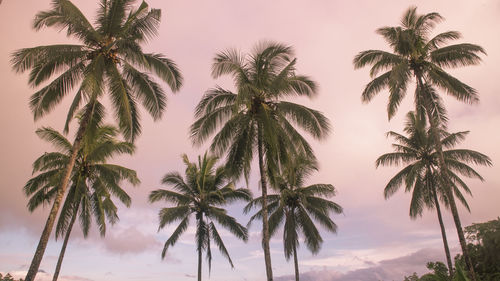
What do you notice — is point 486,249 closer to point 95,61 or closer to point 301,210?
point 301,210

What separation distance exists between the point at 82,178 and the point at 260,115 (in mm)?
12133

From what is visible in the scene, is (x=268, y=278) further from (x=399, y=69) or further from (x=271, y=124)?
(x=399, y=69)

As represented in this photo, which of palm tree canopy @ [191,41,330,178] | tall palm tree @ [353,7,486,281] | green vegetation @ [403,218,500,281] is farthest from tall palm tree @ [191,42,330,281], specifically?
green vegetation @ [403,218,500,281]

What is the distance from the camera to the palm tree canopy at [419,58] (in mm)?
16094

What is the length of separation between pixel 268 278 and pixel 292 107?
772 cm

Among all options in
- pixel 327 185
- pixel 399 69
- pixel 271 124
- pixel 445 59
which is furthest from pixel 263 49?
pixel 327 185

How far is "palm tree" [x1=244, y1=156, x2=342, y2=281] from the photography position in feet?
79.8

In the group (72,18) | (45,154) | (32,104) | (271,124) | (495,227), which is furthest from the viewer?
(495,227)

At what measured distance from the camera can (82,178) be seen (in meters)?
19.2

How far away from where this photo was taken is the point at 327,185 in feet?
81.0

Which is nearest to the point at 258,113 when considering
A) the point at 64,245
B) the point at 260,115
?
the point at 260,115

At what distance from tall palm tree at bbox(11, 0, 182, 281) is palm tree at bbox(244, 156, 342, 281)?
14.0 meters

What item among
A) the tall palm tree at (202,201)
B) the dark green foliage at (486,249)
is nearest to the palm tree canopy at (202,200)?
the tall palm tree at (202,201)

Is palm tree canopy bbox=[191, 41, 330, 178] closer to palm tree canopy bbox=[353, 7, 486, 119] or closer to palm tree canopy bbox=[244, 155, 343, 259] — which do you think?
palm tree canopy bbox=[353, 7, 486, 119]
